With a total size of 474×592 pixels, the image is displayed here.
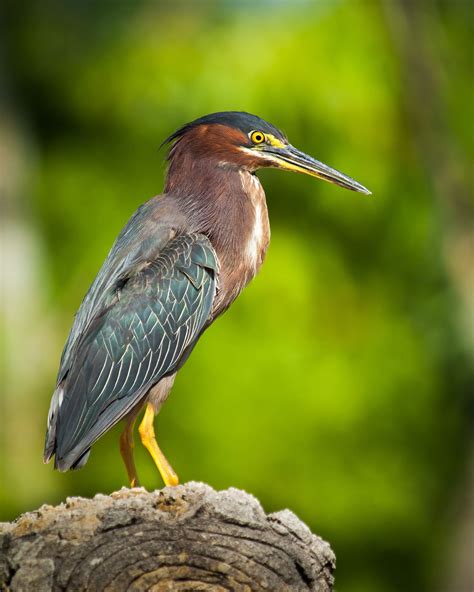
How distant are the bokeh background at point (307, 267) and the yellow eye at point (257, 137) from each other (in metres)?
5.07

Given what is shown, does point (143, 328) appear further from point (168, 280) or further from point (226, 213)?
point (226, 213)

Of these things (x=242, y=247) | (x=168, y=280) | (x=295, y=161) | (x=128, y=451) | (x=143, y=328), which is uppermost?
(x=295, y=161)

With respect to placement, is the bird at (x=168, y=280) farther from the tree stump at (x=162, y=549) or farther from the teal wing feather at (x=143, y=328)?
the tree stump at (x=162, y=549)

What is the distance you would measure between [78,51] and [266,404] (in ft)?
14.6

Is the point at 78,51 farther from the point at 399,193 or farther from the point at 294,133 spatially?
the point at 399,193

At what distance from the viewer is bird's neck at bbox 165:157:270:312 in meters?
4.52

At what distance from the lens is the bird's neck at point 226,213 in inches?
178

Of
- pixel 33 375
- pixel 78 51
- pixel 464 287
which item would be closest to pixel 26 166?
pixel 78 51

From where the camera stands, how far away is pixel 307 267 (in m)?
10.0

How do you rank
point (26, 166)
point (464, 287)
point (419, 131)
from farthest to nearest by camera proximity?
point (26, 166), point (419, 131), point (464, 287)

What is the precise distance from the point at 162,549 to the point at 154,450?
3.43ft

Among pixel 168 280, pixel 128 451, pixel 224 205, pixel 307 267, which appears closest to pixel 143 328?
pixel 168 280

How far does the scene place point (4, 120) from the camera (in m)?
11.6

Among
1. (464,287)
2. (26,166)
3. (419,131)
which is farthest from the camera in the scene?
(26,166)
